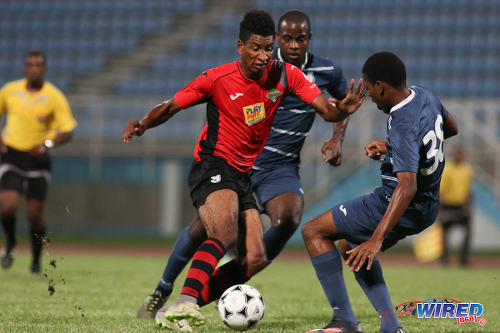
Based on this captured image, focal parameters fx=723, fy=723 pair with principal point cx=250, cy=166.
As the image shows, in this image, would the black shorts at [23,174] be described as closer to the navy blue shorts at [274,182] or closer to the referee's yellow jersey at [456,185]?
the navy blue shorts at [274,182]

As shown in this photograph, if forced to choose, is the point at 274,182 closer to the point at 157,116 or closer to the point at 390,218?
the point at 157,116

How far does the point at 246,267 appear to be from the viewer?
16.0ft

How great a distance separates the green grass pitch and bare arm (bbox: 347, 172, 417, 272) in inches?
37.2

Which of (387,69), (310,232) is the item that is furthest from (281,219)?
(387,69)

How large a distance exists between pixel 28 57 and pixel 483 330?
6.10 meters

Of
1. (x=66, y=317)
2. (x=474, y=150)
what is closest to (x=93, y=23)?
(x=474, y=150)

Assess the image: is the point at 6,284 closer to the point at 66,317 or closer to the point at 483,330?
the point at 66,317

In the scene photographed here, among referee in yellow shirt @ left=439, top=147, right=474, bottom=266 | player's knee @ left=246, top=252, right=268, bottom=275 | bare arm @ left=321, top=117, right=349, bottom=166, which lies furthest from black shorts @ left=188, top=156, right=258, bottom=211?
referee in yellow shirt @ left=439, top=147, right=474, bottom=266

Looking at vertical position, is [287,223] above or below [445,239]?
above

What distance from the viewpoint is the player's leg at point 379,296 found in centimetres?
434

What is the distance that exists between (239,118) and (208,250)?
0.98 meters

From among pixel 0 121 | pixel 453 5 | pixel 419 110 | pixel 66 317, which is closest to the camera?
pixel 419 110

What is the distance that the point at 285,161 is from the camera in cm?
590

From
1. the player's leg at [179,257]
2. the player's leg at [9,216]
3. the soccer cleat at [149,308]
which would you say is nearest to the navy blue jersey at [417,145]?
the player's leg at [179,257]
